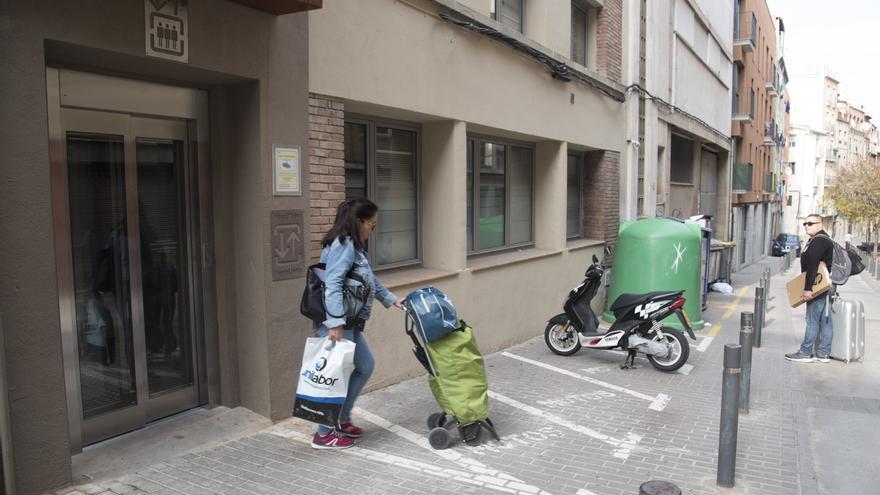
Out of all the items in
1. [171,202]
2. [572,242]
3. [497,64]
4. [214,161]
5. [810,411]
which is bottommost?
[810,411]

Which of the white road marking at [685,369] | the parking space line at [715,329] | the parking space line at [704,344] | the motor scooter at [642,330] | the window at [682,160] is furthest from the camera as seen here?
the window at [682,160]

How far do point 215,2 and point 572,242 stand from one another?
8.49 metres

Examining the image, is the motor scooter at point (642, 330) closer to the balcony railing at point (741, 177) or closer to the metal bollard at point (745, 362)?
the metal bollard at point (745, 362)

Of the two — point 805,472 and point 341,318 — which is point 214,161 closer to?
point 341,318

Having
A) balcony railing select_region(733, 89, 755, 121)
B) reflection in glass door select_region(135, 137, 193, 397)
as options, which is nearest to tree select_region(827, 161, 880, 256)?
balcony railing select_region(733, 89, 755, 121)

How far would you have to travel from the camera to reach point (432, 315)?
4.62 metres

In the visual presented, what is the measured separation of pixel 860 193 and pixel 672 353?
50.6 m

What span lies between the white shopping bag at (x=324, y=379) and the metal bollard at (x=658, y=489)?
2052 millimetres

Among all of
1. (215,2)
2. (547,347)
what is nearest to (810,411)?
(547,347)

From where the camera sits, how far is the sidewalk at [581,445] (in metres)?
4.36

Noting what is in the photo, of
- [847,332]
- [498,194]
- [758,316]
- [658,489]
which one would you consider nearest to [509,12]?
[498,194]

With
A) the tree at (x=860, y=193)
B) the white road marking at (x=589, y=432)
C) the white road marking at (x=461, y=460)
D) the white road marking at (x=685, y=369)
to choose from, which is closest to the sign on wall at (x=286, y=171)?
the white road marking at (x=461, y=460)

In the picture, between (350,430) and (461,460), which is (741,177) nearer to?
(461,460)

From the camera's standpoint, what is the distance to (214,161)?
5371 millimetres
